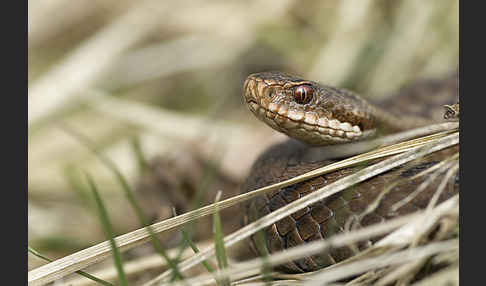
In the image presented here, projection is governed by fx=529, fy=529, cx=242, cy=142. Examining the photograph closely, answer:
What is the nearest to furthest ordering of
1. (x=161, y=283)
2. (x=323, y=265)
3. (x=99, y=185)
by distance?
(x=161, y=283), (x=323, y=265), (x=99, y=185)

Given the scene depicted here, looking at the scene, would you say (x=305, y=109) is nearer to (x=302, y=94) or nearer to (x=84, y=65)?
(x=302, y=94)

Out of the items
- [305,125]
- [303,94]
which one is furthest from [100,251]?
[303,94]

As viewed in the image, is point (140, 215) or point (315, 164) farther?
point (315, 164)

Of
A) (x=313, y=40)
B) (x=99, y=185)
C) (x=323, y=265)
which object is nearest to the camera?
(x=323, y=265)

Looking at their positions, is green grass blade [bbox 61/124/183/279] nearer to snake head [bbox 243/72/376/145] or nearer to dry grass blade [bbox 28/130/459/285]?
dry grass blade [bbox 28/130/459/285]

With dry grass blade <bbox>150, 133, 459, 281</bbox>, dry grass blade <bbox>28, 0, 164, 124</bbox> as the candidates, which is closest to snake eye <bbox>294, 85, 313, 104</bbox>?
dry grass blade <bbox>150, 133, 459, 281</bbox>

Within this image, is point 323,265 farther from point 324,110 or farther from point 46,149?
point 46,149

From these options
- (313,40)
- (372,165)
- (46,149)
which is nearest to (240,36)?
(313,40)
